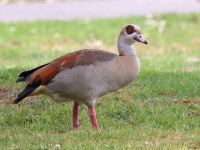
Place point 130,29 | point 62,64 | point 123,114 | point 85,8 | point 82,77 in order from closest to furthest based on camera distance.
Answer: point 82,77
point 62,64
point 130,29
point 123,114
point 85,8

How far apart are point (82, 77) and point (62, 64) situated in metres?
0.32

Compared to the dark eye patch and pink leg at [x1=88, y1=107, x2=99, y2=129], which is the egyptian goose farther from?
the dark eye patch

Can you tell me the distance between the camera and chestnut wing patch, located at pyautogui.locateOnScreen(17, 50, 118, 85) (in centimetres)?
809

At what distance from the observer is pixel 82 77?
315 inches

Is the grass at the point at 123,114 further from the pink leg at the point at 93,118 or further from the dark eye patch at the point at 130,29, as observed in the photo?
the dark eye patch at the point at 130,29

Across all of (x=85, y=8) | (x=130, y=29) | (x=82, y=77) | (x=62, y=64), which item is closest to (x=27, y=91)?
(x=62, y=64)

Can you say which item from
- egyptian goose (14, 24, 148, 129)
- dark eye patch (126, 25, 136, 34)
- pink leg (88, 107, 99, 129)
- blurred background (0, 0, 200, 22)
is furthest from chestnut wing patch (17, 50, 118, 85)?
blurred background (0, 0, 200, 22)

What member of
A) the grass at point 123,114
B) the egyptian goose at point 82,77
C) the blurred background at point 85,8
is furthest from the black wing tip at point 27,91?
the blurred background at point 85,8

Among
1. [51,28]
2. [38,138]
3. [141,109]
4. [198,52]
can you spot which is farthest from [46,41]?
[38,138]

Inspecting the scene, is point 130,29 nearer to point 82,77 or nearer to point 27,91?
point 82,77

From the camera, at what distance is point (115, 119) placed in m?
8.91

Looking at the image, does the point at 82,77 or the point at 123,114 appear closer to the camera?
the point at 82,77

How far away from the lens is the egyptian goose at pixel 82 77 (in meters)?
8.01

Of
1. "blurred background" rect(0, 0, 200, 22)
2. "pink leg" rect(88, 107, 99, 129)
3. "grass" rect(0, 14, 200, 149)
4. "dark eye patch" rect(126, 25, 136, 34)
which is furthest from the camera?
"blurred background" rect(0, 0, 200, 22)
